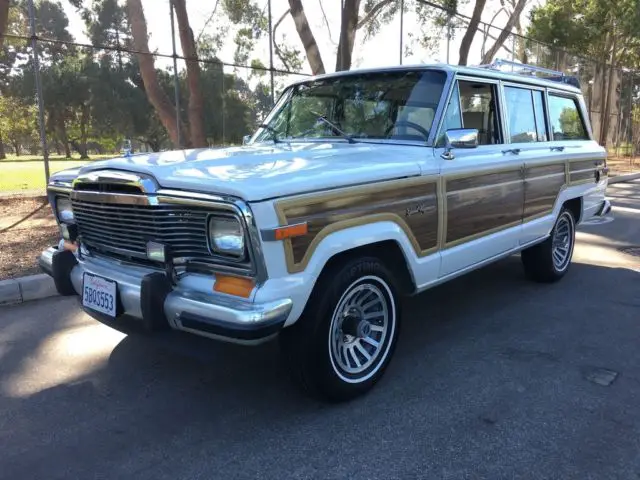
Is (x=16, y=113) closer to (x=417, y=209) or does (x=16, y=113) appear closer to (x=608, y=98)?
(x=608, y=98)

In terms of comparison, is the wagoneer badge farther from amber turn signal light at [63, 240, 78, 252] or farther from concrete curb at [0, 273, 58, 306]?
concrete curb at [0, 273, 58, 306]

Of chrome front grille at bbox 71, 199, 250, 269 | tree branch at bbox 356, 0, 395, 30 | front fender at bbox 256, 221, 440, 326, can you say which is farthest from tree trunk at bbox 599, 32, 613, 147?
chrome front grille at bbox 71, 199, 250, 269

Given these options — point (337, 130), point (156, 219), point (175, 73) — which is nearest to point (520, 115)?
point (337, 130)

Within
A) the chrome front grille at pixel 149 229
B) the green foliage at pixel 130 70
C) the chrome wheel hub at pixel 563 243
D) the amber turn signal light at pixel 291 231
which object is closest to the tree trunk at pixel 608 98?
the green foliage at pixel 130 70

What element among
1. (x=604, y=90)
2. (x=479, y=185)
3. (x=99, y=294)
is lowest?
(x=99, y=294)

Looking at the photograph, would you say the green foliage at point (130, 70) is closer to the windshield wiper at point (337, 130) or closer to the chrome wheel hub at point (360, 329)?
the windshield wiper at point (337, 130)

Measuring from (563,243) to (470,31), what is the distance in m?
11.6

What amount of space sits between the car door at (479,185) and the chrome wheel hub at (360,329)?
25.6 inches

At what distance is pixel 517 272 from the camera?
6.07m

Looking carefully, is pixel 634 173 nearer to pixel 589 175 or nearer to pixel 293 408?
pixel 589 175

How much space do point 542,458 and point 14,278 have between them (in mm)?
4844

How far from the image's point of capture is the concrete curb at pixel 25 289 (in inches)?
197

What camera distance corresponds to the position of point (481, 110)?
172 inches

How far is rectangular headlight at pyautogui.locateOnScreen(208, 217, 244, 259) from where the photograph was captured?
2.63m
